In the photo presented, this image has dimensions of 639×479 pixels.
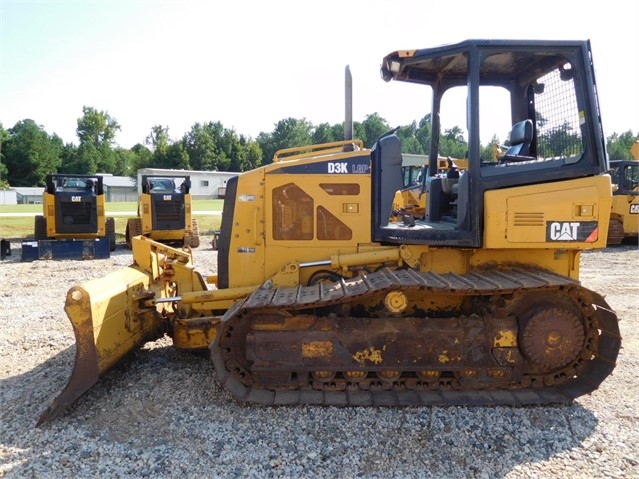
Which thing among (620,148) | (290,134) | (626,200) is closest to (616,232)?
(626,200)

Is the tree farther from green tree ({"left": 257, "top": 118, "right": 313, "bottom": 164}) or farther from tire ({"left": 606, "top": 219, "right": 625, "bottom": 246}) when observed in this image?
tire ({"left": 606, "top": 219, "right": 625, "bottom": 246})

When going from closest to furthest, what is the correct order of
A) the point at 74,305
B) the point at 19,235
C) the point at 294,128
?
the point at 74,305
the point at 19,235
the point at 294,128

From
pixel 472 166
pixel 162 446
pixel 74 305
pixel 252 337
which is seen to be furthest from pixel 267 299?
pixel 472 166

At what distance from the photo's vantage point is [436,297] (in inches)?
174

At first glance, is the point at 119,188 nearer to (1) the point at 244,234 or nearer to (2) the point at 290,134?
(2) the point at 290,134

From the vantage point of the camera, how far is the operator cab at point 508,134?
4188 mm

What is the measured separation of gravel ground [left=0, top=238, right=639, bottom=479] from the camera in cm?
322

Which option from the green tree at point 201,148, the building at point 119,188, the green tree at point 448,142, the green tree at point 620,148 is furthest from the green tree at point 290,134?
the green tree at point 448,142

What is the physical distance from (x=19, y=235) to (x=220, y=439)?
19.2 m

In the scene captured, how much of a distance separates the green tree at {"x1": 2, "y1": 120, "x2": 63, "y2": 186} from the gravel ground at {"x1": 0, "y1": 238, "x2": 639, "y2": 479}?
80.4 meters

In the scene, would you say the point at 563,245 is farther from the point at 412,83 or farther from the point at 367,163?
the point at 412,83

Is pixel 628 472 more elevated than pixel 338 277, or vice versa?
pixel 338 277

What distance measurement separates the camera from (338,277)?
4.69m

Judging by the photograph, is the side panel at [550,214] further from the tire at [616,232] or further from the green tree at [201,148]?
the green tree at [201,148]
